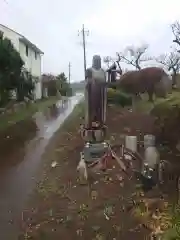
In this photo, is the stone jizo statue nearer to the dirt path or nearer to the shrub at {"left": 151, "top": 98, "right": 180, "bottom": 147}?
the dirt path

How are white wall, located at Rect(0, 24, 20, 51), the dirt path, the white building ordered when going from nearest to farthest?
the dirt path
white wall, located at Rect(0, 24, 20, 51)
the white building

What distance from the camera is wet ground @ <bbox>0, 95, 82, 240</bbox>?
5.85 metres

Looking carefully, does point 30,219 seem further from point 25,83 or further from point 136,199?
point 25,83

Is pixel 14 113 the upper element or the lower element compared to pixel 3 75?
lower

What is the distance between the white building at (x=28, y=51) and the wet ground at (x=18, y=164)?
1141 cm

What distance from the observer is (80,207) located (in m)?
5.95

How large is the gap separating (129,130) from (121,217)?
24.0 feet

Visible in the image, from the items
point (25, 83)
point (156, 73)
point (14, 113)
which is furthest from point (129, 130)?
point (25, 83)

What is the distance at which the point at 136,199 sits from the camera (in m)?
6.10

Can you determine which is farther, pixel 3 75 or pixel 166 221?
pixel 3 75

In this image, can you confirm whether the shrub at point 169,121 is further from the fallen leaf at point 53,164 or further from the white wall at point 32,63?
the white wall at point 32,63

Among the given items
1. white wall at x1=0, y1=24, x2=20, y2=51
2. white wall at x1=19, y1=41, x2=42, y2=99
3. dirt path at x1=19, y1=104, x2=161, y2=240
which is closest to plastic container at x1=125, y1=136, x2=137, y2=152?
dirt path at x1=19, y1=104, x2=161, y2=240

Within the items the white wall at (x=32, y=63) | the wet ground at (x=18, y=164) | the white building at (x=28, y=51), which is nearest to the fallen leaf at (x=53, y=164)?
the wet ground at (x=18, y=164)

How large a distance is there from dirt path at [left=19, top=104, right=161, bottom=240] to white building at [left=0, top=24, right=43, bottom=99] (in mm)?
19343
